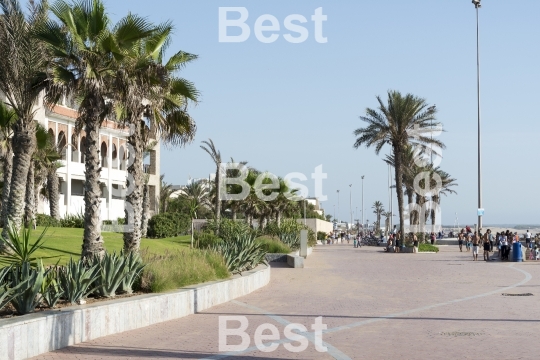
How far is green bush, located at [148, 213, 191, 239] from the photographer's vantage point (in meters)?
47.9

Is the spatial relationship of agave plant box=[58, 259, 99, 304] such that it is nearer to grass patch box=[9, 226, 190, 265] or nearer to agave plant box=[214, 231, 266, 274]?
grass patch box=[9, 226, 190, 265]

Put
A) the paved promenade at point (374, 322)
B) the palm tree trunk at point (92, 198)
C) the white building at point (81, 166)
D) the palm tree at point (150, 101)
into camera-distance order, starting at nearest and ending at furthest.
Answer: the paved promenade at point (374, 322), the palm tree trunk at point (92, 198), the palm tree at point (150, 101), the white building at point (81, 166)

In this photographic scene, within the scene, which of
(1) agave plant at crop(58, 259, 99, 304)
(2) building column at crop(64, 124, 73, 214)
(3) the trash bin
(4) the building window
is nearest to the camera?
(1) agave plant at crop(58, 259, 99, 304)

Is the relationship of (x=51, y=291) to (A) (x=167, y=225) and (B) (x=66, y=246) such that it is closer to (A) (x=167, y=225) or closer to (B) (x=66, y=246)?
(B) (x=66, y=246)

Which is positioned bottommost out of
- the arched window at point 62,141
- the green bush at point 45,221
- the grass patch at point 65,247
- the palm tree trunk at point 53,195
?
the grass patch at point 65,247

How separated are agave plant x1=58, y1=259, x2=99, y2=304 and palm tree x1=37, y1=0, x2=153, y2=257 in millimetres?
5838

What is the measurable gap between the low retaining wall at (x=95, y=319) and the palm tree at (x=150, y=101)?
6.22 metres

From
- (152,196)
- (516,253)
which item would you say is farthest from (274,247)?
(152,196)

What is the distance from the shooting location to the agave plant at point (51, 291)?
11.0 metres

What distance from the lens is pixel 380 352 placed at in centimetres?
989

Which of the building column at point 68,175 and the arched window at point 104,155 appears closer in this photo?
the building column at point 68,175

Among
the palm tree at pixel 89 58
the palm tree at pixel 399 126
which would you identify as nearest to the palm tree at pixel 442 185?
the palm tree at pixel 399 126

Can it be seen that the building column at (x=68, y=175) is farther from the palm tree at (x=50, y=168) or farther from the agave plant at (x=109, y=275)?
the agave plant at (x=109, y=275)

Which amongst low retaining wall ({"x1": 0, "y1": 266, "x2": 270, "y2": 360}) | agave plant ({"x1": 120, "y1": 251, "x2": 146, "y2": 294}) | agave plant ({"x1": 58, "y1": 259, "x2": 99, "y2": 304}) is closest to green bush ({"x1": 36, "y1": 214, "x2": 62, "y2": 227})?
low retaining wall ({"x1": 0, "y1": 266, "x2": 270, "y2": 360})
